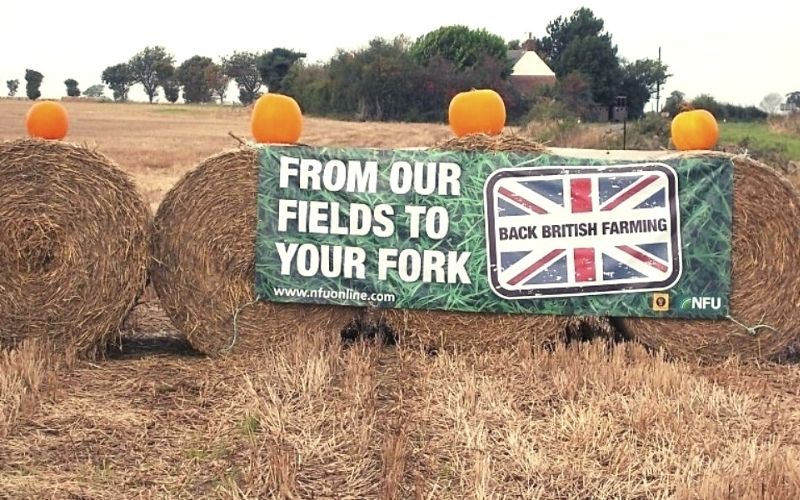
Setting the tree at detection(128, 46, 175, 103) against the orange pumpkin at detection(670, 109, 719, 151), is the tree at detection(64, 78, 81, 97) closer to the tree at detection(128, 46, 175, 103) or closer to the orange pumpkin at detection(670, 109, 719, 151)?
the tree at detection(128, 46, 175, 103)

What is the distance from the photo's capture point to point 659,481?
4.25 m

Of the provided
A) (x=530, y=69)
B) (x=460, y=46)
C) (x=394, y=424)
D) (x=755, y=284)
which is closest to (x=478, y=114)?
(x=755, y=284)

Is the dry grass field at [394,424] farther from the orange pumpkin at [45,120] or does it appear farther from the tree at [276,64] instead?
the tree at [276,64]

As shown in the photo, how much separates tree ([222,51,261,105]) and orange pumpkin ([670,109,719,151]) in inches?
3161

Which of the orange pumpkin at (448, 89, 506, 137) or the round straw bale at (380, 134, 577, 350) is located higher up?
the orange pumpkin at (448, 89, 506, 137)

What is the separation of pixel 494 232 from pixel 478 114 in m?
0.86

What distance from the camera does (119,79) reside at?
98750 millimetres

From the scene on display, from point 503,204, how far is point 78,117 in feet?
151

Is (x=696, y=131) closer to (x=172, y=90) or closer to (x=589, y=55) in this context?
(x=589, y=55)

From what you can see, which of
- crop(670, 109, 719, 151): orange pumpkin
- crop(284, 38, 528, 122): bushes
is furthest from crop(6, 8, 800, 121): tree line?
crop(670, 109, 719, 151): orange pumpkin

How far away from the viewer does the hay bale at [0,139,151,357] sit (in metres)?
6.51

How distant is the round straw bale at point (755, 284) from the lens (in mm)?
6555

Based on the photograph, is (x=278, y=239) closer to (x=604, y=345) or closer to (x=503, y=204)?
(x=503, y=204)

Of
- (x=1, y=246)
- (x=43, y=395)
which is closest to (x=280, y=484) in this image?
(x=43, y=395)
